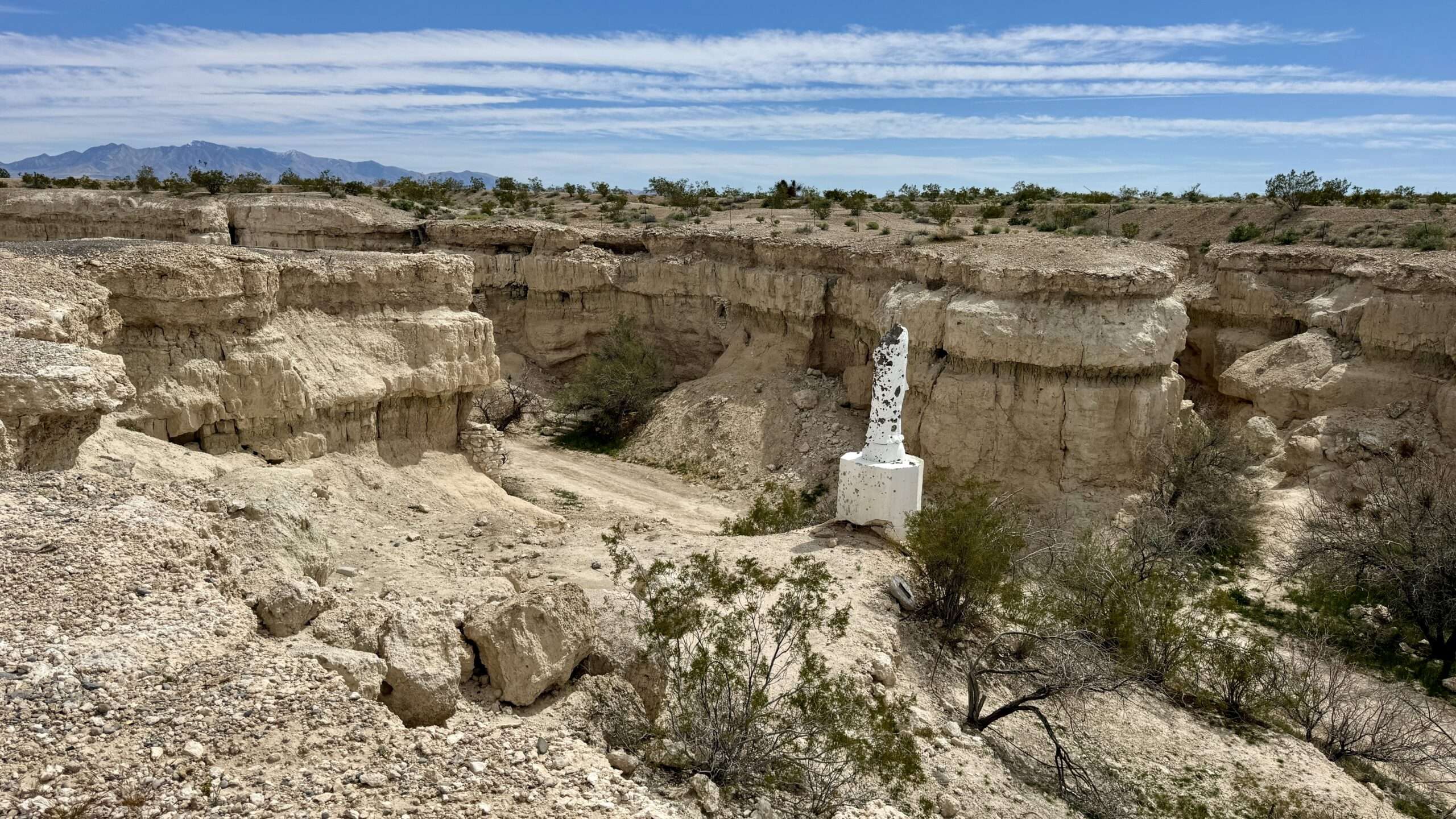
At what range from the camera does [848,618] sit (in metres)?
11.6

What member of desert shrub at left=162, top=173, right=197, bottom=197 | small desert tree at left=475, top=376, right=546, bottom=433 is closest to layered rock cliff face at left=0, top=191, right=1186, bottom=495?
small desert tree at left=475, top=376, right=546, bottom=433

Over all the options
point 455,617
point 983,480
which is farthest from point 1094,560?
point 455,617

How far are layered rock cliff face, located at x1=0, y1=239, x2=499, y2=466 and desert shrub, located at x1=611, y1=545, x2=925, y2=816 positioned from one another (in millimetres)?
6196

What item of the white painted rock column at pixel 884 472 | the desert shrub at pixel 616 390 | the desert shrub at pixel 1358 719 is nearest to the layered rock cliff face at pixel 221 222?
the desert shrub at pixel 616 390

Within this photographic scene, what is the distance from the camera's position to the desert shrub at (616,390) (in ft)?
86.6

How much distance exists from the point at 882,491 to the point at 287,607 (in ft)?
30.9

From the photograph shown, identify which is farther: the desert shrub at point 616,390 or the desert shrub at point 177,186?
the desert shrub at point 177,186

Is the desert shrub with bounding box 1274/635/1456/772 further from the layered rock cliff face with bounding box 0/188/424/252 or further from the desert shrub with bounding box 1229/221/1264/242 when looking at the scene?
the layered rock cliff face with bounding box 0/188/424/252

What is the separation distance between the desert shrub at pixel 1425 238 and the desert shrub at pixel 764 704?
23257mm

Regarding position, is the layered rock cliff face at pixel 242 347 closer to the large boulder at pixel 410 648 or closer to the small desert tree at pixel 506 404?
the large boulder at pixel 410 648

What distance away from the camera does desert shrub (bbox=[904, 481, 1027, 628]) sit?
1243 cm

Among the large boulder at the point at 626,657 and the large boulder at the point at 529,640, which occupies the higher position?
the large boulder at the point at 529,640

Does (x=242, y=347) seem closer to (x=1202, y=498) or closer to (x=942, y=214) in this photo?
(x=1202, y=498)

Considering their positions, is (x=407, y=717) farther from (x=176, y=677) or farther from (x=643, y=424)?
(x=643, y=424)
